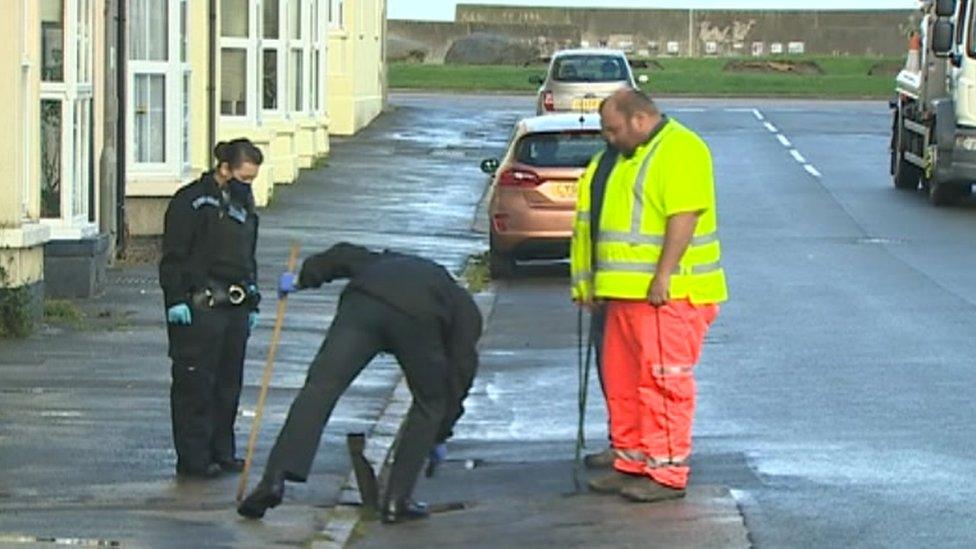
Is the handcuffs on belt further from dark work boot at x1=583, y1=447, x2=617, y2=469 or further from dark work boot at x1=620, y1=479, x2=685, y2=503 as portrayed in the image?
dark work boot at x1=620, y1=479, x2=685, y2=503

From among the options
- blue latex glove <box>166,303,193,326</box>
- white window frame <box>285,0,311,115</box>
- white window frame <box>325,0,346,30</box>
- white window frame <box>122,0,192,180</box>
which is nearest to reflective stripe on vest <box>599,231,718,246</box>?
blue latex glove <box>166,303,193,326</box>

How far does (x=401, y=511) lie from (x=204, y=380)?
1.63 meters

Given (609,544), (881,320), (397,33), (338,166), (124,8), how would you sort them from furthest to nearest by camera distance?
(397,33) → (338,166) → (124,8) → (881,320) → (609,544)

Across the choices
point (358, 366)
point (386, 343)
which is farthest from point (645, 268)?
point (358, 366)

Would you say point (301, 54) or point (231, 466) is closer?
point (231, 466)

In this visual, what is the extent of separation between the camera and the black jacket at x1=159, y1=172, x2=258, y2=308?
11812mm

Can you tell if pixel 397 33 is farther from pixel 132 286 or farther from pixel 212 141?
pixel 132 286

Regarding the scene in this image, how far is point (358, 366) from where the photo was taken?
34.4 ft

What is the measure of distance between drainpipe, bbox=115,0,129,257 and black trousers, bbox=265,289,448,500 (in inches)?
454

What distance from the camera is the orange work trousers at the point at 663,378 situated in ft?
36.1

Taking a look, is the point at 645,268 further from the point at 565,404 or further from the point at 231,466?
the point at 565,404

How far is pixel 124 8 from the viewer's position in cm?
2256

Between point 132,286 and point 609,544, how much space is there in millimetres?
11063

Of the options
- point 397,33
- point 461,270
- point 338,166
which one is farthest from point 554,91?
point 397,33
